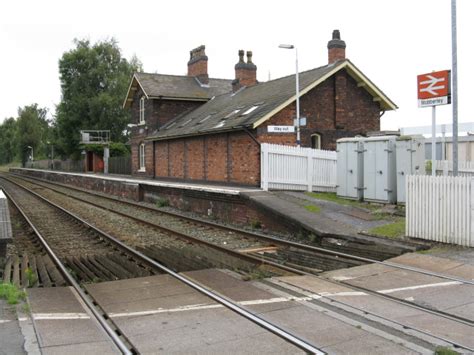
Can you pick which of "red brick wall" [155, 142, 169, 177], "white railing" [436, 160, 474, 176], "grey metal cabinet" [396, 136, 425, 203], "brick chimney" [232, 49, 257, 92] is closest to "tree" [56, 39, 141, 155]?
"red brick wall" [155, 142, 169, 177]

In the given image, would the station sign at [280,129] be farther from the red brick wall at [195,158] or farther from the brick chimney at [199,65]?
the brick chimney at [199,65]

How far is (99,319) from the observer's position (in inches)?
208

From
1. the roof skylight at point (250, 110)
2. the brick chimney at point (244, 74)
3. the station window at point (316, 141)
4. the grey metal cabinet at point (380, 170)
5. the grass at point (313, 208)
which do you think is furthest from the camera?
the brick chimney at point (244, 74)

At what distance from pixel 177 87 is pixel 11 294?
28.8 metres

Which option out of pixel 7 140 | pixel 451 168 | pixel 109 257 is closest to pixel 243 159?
pixel 451 168

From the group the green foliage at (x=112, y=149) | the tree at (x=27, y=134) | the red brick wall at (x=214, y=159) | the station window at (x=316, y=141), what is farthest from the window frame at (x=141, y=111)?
the tree at (x=27, y=134)

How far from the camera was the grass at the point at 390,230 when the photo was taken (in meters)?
10.4

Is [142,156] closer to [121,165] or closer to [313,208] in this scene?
[121,165]

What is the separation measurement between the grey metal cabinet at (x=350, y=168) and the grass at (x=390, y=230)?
3.22m

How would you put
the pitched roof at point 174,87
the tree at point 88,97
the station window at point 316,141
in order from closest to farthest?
the station window at point 316,141, the pitched roof at point 174,87, the tree at point 88,97

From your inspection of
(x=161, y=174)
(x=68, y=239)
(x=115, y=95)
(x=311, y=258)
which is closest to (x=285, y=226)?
(x=311, y=258)

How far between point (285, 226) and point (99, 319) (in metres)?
7.67

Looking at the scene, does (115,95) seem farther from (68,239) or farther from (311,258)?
(311,258)

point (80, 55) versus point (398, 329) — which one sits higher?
point (80, 55)
